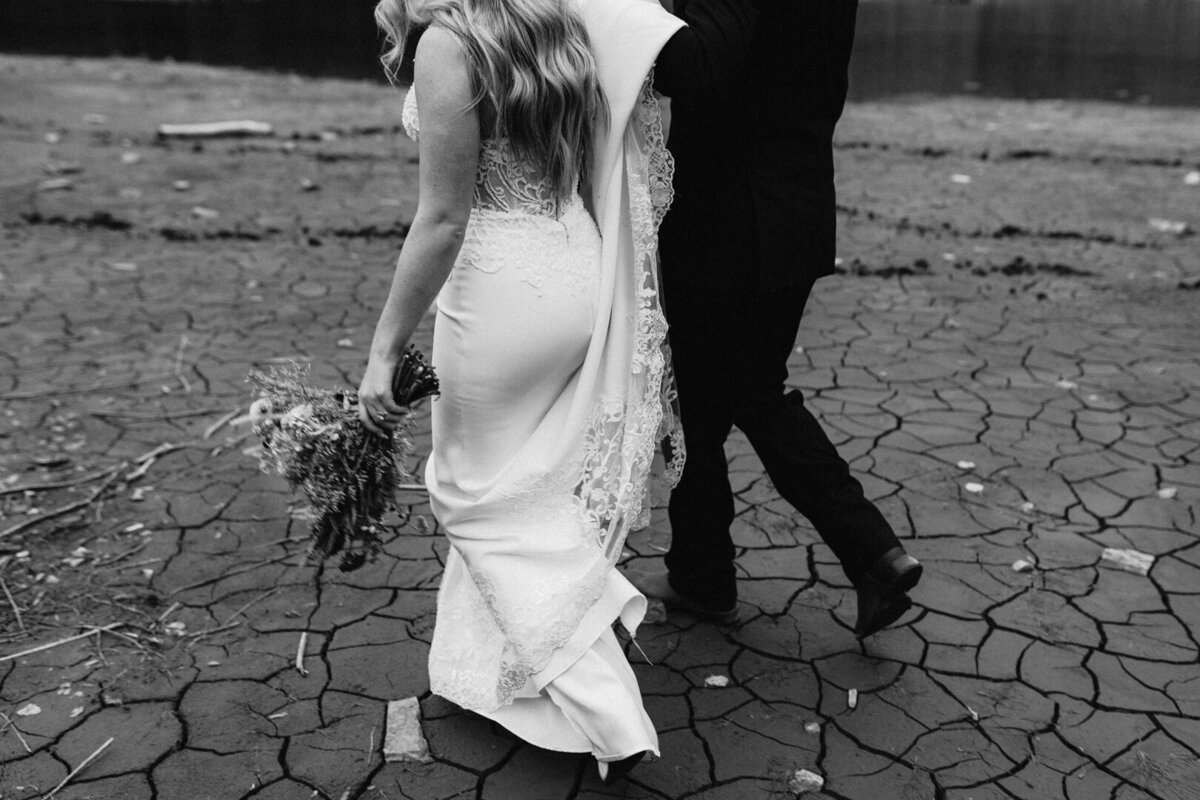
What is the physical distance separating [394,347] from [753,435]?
1027mm

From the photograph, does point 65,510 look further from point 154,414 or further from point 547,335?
point 547,335

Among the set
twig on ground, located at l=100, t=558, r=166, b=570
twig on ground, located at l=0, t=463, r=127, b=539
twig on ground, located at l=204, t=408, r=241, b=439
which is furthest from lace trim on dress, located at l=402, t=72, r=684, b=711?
twig on ground, located at l=204, t=408, r=241, b=439

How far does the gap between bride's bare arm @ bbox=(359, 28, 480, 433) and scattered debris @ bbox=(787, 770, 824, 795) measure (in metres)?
1.30

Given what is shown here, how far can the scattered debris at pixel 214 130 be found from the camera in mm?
10422

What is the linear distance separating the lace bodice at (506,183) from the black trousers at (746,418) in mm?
417

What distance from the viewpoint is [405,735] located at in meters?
2.97

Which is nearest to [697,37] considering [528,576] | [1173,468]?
[528,576]

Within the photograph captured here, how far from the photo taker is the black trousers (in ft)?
9.53

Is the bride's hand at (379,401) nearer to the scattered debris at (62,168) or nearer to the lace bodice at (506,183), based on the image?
the lace bodice at (506,183)

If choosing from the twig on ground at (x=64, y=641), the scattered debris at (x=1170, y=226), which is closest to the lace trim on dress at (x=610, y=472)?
the twig on ground at (x=64, y=641)

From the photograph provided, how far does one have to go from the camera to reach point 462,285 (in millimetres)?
2645

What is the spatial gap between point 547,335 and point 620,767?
1001 mm

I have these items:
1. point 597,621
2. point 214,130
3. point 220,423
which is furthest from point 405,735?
point 214,130

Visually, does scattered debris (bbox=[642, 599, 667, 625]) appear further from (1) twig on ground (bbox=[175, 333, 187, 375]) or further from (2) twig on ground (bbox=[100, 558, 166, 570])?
(1) twig on ground (bbox=[175, 333, 187, 375])
